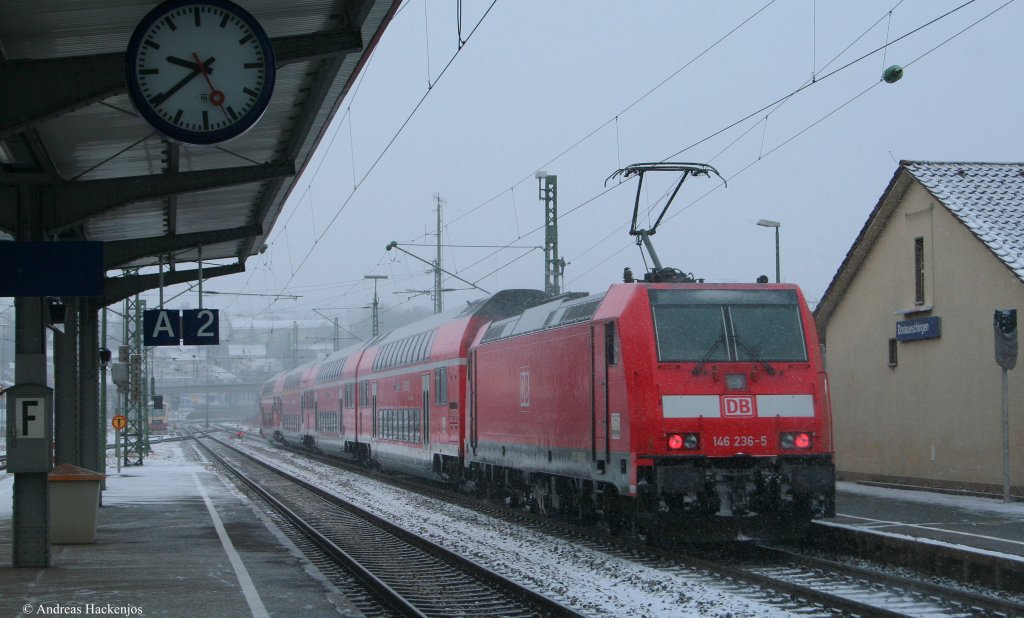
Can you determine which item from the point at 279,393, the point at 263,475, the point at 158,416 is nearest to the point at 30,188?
the point at 263,475

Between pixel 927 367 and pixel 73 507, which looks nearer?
pixel 73 507

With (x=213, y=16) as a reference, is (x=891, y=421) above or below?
below

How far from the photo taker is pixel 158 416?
8762cm

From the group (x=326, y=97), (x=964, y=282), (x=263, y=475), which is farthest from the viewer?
(x=263, y=475)

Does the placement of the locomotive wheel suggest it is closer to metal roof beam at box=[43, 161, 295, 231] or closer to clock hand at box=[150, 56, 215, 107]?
metal roof beam at box=[43, 161, 295, 231]

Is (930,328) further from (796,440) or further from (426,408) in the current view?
(426,408)

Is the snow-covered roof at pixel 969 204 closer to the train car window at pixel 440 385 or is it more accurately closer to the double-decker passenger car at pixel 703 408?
the double-decker passenger car at pixel 703 408

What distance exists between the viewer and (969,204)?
19453 millimetres

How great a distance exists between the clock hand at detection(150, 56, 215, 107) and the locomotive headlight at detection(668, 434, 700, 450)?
22.4ft

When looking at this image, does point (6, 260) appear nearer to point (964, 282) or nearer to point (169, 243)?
point (169, 243)

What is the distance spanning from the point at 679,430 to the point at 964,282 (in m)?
8.48

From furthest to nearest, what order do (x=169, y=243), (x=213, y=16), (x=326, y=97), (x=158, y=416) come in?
(x=158, y=416)
(x=169, y=243)
(x=326, y=97)
(x=213, y=16)

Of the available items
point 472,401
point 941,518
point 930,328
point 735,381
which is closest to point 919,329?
point 930,328

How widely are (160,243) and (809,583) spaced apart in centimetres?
953
